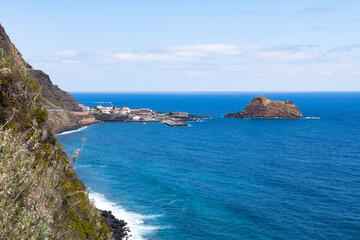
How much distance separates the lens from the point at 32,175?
10109 millimetres

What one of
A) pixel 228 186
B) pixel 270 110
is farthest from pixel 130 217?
pixel 270 110

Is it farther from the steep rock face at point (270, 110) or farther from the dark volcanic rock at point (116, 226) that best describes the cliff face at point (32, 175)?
the steep rock face at point (270, 110)

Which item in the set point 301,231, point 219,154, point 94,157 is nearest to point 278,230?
point 301,231

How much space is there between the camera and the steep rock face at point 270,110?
566 ft

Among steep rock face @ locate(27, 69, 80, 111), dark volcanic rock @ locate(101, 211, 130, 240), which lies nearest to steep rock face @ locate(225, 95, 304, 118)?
steep rock face @ locate(27, 69, 80, 111)

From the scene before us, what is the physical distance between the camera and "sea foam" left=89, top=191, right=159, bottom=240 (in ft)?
118

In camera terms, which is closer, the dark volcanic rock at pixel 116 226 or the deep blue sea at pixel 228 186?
the dark volcanic rock at pixel 116 226

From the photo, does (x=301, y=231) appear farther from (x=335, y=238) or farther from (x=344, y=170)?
(x=344, y=170)

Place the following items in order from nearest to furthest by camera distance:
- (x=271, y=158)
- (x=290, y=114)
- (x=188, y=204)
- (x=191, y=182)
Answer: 1. (x=188, y=204)
2. (x=191, y=182)
3. (x=271, y=158)
4. (x=290, y=114)

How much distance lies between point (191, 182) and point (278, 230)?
21.7 metres

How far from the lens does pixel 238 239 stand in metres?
33.9

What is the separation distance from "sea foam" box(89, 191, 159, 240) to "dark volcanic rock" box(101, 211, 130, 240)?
2.38 ft

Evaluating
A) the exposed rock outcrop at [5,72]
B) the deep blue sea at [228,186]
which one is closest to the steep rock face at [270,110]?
the deep blue sea at [228,186]

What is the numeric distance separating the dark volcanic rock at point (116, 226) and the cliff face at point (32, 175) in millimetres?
8966
